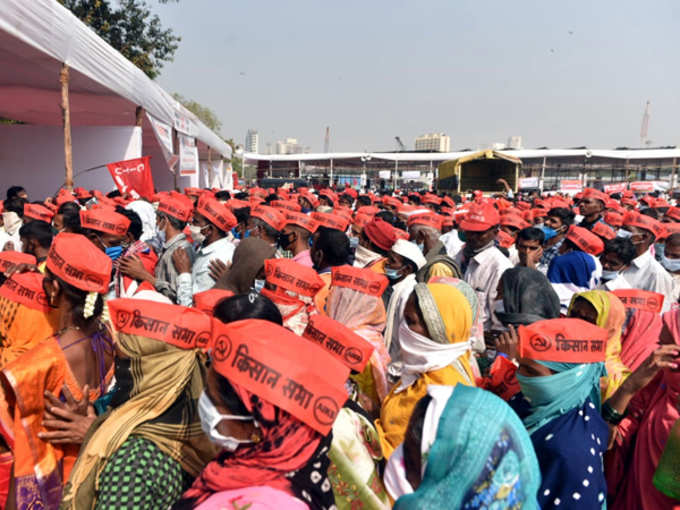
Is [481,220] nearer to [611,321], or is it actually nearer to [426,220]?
[426,220]

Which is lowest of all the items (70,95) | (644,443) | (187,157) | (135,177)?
(644,443)

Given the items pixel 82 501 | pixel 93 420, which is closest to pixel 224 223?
pixel 93 420

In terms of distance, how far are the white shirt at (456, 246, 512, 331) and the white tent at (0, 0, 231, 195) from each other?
636cm

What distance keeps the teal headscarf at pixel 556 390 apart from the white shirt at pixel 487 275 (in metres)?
2.16

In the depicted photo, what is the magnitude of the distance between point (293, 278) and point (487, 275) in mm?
2070

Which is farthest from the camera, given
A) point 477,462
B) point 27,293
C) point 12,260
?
point 12,260

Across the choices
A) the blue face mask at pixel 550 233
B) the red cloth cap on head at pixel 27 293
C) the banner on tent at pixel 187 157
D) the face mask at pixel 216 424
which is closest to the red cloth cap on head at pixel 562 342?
the face mask at pixel 216 424

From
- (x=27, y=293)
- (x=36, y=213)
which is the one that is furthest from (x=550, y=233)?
(x=36, y=213)

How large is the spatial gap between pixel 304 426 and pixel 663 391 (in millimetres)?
1808

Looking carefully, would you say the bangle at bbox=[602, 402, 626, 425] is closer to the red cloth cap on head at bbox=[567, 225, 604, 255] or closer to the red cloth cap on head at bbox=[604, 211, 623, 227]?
the red cloth cap on head at bbox=[567, 225, 604, 255]

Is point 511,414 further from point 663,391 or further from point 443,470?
point 663,391

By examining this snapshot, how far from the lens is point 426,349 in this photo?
2.15 m

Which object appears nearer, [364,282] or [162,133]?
[364,282]

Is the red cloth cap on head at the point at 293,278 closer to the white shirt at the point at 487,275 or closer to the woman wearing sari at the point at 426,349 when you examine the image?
the woman wearing sari at the point at 426,349
